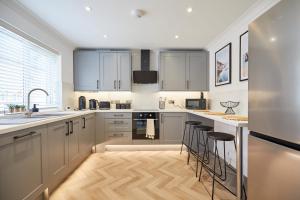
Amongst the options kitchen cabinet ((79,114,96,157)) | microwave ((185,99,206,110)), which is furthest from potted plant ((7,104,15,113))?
microwave ((185,99,206,110))

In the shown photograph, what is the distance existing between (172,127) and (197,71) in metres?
1.48

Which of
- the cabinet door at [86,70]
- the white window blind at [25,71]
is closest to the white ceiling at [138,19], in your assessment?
the cabinet door at [86,70]

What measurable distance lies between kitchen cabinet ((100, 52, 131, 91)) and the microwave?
5.06 ft

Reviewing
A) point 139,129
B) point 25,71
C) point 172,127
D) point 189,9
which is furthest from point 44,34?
point 172,127

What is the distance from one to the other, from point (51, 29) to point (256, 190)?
352cm

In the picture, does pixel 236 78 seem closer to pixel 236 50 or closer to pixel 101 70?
pixel 236 50

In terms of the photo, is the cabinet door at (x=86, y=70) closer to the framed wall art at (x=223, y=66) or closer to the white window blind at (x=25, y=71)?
the white window blind at (x=25, y=71)

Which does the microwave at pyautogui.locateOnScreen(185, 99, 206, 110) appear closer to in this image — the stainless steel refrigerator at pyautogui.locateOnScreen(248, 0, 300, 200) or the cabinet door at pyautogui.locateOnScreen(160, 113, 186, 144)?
the cabinet door at pyautogui.locateOnScreen(160, 113, 186, 144)

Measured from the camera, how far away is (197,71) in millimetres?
3926

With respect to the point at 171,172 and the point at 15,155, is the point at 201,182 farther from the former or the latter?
the point at 15,155

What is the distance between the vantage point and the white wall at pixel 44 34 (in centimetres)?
204

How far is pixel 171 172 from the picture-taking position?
2.54m

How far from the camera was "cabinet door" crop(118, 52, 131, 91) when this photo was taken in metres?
3.86

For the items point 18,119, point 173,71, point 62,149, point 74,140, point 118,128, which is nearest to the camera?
point 18,119
